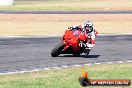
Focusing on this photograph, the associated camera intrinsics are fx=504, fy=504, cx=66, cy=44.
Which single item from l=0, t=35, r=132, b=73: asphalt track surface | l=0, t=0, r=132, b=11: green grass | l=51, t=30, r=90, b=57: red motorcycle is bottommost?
l=0, t=0, r=132, b=11: green grass

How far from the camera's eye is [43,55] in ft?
80.4

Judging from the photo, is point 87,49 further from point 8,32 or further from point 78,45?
point 8,32

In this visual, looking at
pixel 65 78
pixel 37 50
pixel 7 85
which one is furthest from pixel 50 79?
pixel 37 50

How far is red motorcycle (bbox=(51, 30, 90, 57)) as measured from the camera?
22906mm

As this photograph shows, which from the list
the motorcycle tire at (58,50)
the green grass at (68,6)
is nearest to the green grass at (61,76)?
the motorcycle tire at (58,50)

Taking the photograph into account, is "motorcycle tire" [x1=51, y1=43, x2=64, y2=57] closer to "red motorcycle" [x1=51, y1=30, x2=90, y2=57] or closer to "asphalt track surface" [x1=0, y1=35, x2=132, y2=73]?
"red motorcycle" [x1=51, y1=30, x2=90, y2=57]

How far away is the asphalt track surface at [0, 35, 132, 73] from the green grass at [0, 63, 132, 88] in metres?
1.62

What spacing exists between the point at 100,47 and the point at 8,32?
519 inches

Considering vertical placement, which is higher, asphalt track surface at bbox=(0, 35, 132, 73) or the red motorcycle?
the red motorcycle

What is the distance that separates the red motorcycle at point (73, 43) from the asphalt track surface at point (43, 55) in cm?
35

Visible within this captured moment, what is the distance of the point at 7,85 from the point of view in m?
14.8

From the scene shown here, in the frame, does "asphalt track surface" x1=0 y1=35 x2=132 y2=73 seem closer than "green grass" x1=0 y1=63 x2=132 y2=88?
No

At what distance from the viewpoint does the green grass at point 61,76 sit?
1492 cm

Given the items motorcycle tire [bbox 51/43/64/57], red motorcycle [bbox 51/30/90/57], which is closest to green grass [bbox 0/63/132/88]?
red motorcycle [bbox 51/30/90/57]
